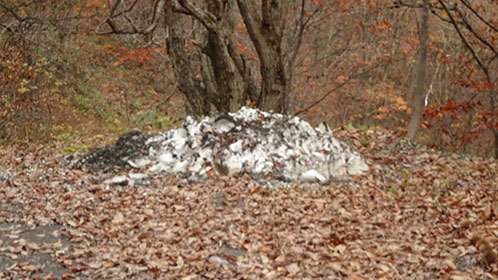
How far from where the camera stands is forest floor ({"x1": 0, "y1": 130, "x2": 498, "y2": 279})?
532cm

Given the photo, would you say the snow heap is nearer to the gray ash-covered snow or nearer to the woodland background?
the gray ash-covered snow

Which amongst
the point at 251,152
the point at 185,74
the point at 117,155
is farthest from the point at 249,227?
the point at 185,74

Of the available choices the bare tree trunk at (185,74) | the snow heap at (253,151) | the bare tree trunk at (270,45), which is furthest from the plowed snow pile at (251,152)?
the bare tree trunk at (185,74)

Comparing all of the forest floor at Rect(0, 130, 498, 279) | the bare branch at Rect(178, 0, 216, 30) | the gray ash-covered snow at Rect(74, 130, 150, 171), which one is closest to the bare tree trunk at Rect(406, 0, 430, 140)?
the forest floor at Rect(0, 130, 498, 279)

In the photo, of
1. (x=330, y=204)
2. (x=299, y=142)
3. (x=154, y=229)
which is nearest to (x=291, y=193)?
(x=330, y=204)

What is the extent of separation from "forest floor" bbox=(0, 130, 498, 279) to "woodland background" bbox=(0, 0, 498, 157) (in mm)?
4884

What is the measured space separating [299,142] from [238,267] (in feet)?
14.9

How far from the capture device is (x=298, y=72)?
61.7 feet

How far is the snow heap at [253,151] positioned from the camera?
30.0ft

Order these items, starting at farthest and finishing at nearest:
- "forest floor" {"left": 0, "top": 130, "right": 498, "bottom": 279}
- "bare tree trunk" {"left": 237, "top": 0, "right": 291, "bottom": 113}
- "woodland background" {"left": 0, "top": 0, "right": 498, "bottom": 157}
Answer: "woodland background" {"left": 0, "top": 0, "right": 498, "bottom": 157}
"bare tree trunk" {"left": 237, "top": 0, "right": 291, "bottom": 113}
"forest floor" {"left": 0, "top": 130, "right": 498, "bottom": 279}

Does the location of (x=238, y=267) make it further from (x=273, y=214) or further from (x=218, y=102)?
(x=218, y=102)

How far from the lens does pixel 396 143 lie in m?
11.4

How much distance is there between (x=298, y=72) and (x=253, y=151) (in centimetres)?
986

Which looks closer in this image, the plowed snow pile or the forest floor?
the forest floor
